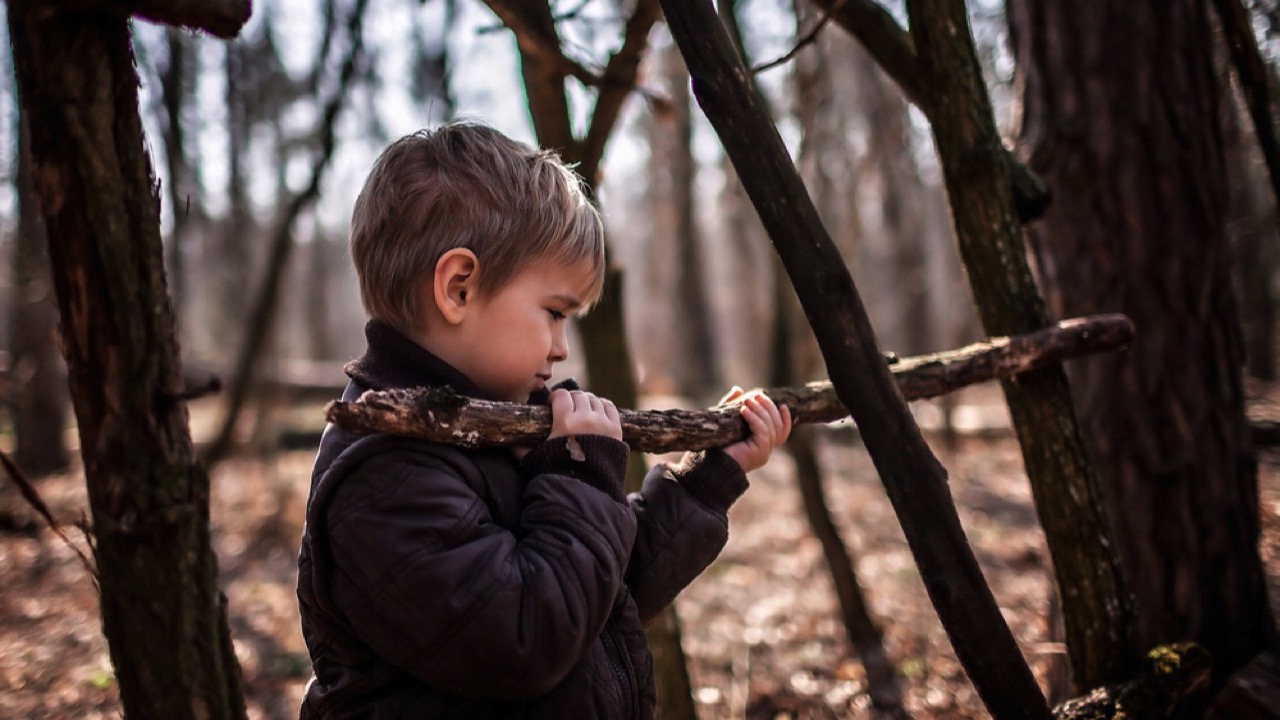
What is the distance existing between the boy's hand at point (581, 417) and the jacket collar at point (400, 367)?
0.65ft

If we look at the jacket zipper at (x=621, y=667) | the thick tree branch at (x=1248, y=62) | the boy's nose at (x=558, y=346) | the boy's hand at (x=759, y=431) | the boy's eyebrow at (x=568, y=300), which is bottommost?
the jacket zipper at (x=621, y=667)

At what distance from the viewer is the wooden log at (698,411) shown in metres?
1.30

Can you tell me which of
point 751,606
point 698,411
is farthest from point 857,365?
point 751,606

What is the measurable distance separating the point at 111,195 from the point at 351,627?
97 centimetres

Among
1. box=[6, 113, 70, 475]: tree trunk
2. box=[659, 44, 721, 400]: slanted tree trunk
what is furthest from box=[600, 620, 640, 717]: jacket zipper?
box=[659, 44, 721, 400]: slanted tree trunk

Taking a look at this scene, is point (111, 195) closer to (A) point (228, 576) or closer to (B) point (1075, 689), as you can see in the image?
(B) point (1075, 689)

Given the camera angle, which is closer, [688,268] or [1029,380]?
[1029,380]

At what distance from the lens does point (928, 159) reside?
17.9 m

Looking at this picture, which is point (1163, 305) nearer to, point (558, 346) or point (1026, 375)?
point (1026, 375)

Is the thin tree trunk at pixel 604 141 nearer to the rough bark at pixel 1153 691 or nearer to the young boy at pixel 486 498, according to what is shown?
the young boy at pixel 486 498

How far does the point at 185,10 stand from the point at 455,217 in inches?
25.7

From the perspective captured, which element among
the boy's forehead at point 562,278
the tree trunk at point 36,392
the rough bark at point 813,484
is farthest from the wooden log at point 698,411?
the tree trunk at point 36,392

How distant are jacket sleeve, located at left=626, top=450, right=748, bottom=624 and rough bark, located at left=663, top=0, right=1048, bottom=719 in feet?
1.09

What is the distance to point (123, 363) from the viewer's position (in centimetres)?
165
